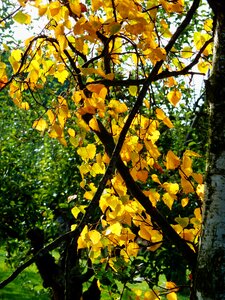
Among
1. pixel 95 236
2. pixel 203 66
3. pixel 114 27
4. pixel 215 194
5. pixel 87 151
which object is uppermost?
pixel 203 66

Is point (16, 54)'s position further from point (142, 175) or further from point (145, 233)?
point (145, 233)

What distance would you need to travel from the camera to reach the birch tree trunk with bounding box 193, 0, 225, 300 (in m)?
1.77

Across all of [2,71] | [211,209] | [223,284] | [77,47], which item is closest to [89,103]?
[77,47]

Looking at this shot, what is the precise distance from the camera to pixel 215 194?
1863 millimetres

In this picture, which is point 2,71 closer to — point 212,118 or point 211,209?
point 212,118

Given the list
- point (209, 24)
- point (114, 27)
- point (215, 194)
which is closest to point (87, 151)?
point (114, 27)

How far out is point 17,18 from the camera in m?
2.10

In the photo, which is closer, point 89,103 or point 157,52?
point 157,52

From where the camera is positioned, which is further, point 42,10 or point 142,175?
point 142,175

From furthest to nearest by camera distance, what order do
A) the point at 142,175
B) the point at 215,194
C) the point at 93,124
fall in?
1. the point at 142,175
2. the point at 93,124
3. the point at 215,194

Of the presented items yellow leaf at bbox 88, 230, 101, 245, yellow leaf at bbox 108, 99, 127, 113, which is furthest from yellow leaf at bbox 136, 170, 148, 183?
yellow leaf at bbox 88, 230, 101, 245

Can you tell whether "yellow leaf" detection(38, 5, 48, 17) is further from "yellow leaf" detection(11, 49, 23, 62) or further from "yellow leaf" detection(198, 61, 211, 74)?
"yellow leaf" detection(198, 61, 211, 74)

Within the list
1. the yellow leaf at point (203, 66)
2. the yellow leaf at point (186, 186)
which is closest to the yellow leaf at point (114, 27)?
the yellow leaf at point (186, 186)

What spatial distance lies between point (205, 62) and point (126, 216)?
107 centimetres
